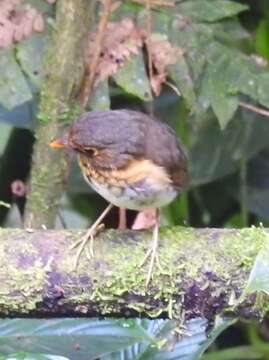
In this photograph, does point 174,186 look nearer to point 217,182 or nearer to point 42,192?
point 42,192

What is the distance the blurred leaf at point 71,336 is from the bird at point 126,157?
0.24m

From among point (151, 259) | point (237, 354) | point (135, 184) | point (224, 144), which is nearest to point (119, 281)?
point (151, 259)

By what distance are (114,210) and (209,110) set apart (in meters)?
0.39

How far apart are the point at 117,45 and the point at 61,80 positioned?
18 centimetres

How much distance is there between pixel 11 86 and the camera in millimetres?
2656

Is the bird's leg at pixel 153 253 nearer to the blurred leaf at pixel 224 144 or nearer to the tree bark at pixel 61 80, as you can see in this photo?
the tree bark at pixel 61 80

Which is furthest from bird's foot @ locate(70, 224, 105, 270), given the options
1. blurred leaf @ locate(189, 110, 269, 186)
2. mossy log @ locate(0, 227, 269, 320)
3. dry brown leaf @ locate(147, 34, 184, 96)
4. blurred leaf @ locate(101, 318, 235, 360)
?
blurred leaf @ locate(189, 110, 269, 186)

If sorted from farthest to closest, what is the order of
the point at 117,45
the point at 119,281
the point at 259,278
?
the point at 117,45
the point at 119,281
the point at 259,278

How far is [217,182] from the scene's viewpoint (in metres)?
3.63

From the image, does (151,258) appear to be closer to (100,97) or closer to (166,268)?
(166,268)

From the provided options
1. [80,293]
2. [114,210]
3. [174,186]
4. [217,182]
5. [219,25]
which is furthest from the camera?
[217,182]

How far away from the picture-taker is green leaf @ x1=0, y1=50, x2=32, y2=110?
8.68 ft

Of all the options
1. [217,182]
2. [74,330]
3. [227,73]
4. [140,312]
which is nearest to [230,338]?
[217,182]

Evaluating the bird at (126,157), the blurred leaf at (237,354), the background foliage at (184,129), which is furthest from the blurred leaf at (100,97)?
the blurred leaf at (237,354)
